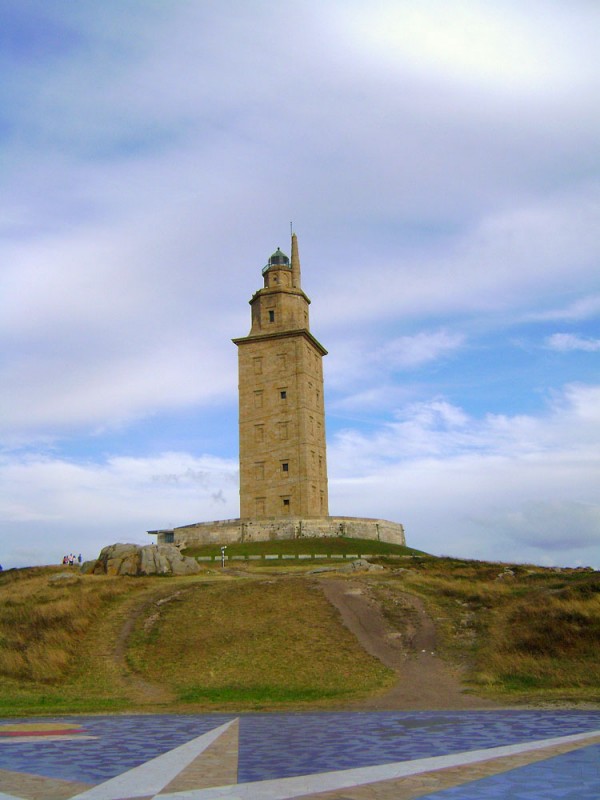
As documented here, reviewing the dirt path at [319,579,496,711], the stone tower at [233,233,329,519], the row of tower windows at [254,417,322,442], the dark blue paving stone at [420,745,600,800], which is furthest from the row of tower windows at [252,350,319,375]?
the dark blue paving stone at [420,745,600,800]

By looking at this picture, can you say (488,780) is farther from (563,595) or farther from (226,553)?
(226,553)

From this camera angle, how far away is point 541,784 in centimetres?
804

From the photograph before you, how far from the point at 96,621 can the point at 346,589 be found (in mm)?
10505

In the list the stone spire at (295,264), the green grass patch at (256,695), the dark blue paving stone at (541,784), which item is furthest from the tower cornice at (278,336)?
the dark blue paving stone at (541,784)

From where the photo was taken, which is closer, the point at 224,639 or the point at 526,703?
the point at 526,703

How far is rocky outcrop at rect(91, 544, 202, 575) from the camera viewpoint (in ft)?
144

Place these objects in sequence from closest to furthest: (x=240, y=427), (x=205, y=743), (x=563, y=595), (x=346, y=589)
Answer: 1. (x=205, y=743)
2. (x=563, y=595)
3. (x=346, y=589)
4. (x=240, y=427)

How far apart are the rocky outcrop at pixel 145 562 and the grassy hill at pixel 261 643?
25.0 feet

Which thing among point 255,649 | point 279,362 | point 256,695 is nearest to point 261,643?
point 255,649

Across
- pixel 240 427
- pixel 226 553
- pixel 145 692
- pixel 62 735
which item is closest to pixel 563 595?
pixel 145 692

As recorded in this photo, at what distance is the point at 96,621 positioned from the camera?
29.7 meters

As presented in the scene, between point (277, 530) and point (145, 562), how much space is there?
17048mm

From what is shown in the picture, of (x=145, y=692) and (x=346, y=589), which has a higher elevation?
(x=346, y=589)

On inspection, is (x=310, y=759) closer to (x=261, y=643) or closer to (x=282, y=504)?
(x=261, y=643)
